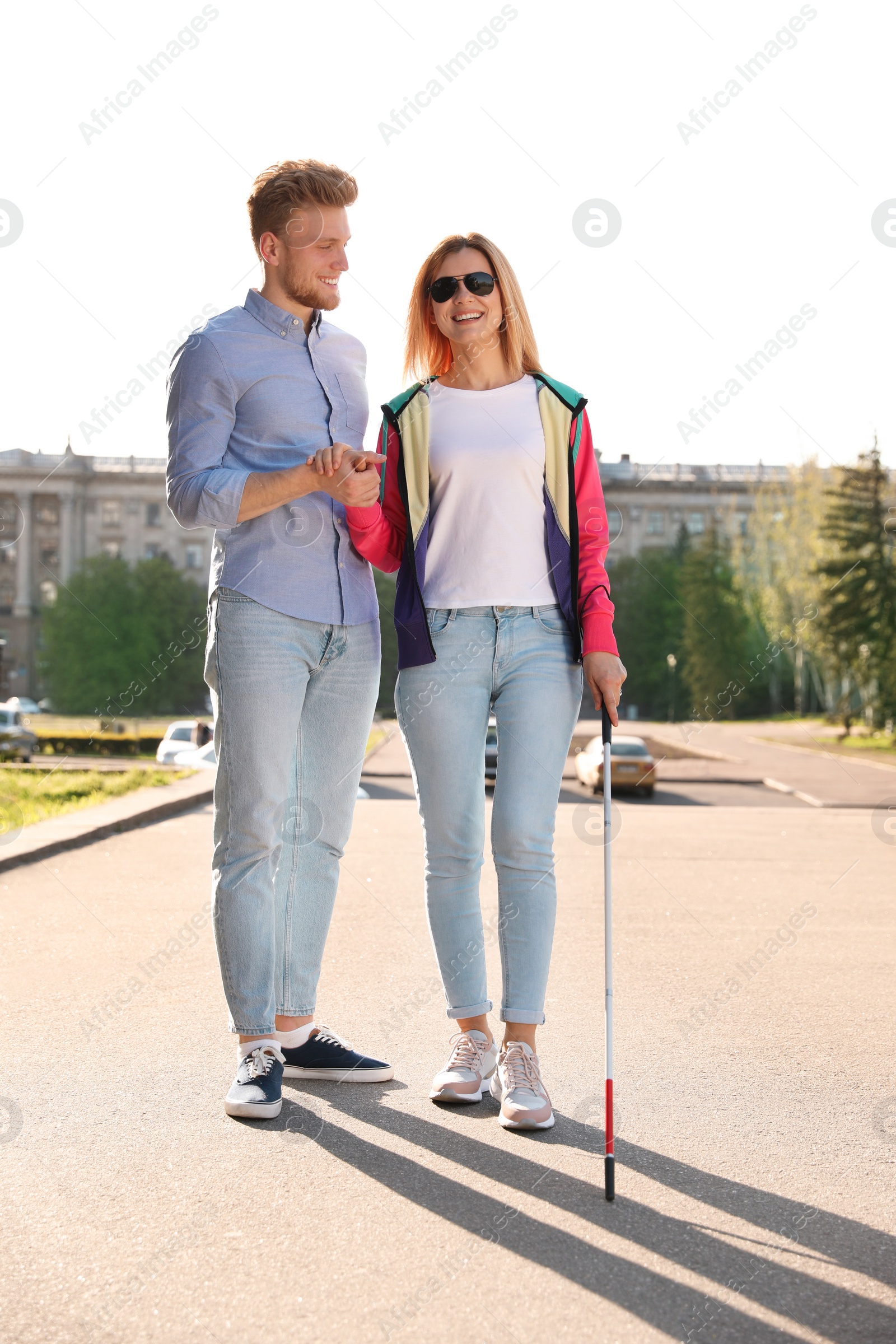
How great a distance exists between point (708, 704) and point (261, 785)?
76647 millimetres

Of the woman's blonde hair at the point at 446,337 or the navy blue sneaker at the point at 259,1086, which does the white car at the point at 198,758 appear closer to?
the woman's blonde hair at the point at 446,337

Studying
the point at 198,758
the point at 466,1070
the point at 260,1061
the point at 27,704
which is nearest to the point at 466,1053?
the point at 466,1070

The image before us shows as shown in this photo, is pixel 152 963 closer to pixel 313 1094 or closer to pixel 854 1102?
pixel 313 1094

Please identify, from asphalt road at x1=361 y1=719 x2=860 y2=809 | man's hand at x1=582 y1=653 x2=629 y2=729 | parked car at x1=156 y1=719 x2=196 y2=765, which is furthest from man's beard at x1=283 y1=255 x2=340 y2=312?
parked car at x1=156 y1=719 x2=196 y2=765

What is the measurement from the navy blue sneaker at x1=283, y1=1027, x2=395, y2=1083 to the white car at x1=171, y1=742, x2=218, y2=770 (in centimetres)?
1368

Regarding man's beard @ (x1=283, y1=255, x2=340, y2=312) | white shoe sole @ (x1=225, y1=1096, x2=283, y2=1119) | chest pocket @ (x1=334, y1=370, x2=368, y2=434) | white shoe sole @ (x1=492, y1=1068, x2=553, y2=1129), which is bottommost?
white shoe sole @ (x1=492, y1=1068, x2=553, y2=1129)

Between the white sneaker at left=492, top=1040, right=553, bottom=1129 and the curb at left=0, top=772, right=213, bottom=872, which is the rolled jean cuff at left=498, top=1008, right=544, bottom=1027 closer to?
the white sneaker at left=492, top=1040, right=553, bottom=1129

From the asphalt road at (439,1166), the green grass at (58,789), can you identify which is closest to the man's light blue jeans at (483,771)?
the asphalt road at (439,1166)

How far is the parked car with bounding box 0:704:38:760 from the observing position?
25814 mm

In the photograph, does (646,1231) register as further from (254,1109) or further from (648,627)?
(648,627)

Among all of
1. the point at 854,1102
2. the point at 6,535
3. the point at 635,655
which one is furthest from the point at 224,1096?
the point at 6,535

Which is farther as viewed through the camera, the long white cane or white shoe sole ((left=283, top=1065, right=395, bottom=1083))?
white shoe sole ((left=283, top=1065, right=395, bottom=1083))

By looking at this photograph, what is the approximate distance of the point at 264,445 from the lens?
3473 mm

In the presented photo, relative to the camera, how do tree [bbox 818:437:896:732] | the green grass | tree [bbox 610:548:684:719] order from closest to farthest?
the green grass, tree [bbox 818:437:896:732], tree [bbox 610:548:684:719]
